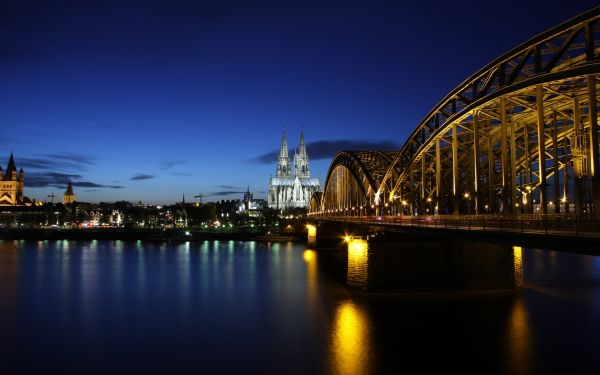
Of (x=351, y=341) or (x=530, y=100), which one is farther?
(x=530, y=100)

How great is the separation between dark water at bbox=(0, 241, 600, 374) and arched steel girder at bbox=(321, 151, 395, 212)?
85.3 feet

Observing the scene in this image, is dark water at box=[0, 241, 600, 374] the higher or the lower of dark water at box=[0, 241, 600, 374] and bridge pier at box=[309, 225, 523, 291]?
the lower

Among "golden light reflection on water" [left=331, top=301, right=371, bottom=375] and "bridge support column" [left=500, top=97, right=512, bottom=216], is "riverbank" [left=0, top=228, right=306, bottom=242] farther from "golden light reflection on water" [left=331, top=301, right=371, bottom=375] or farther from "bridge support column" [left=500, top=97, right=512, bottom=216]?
"bridge support column" [left=500, top=97, right=512, bottom=216]

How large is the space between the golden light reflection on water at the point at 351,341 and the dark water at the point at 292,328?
0.06 metres

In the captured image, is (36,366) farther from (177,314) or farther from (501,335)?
(501,335)

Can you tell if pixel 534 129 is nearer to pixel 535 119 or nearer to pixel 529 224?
pixel 535 119

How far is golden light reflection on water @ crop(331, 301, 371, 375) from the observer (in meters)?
25.1

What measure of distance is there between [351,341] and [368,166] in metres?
53.7

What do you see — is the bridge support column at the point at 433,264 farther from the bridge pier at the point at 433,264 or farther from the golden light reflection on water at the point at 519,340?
the golden light reflection on water at the point at 519,340

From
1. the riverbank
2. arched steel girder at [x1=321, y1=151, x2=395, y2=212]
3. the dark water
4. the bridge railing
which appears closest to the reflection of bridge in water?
the bridge railing

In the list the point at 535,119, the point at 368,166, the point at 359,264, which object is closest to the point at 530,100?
the point at 535,119

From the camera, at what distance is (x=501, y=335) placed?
99.2ft

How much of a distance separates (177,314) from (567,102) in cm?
2889

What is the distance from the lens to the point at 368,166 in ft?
267
